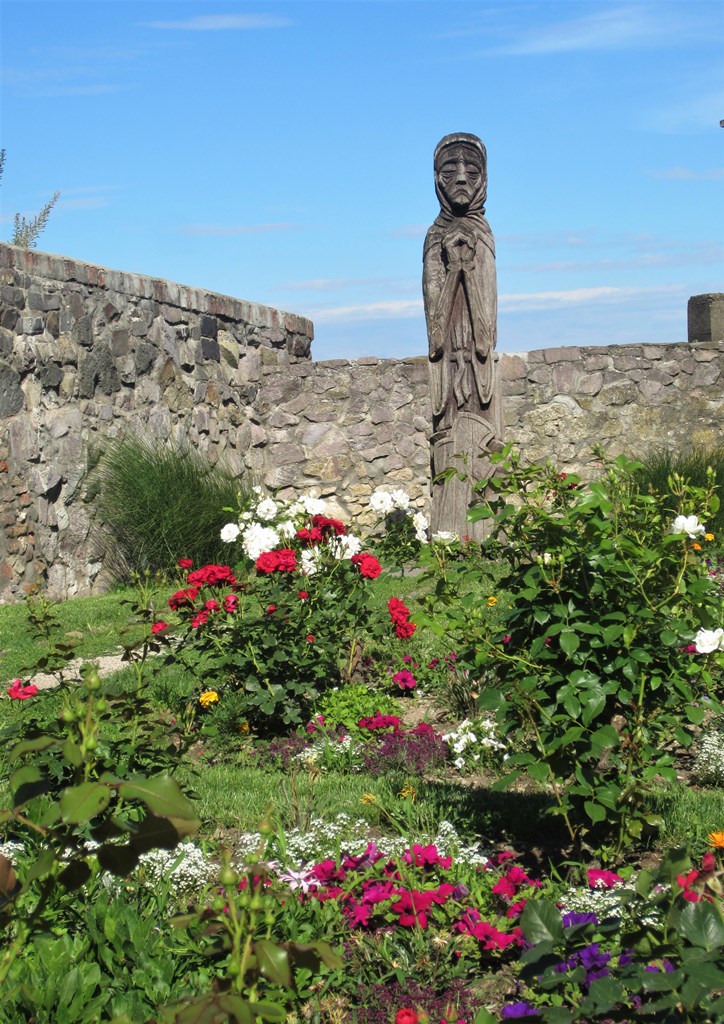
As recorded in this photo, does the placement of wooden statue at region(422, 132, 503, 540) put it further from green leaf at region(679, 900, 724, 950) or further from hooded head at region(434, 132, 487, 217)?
green leaf at region(679, 900, 724, 950)

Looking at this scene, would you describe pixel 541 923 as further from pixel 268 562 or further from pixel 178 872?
pixel 268 562

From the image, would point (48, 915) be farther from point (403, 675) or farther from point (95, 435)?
point (95, 435)

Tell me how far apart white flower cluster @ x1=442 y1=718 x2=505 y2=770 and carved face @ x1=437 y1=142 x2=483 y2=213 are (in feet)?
15.1

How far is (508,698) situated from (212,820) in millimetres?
1130

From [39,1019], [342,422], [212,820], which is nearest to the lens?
[39,1019]

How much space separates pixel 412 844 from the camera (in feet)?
10.7

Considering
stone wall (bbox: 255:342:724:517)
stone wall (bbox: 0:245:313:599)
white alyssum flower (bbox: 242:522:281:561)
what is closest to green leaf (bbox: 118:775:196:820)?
white alyssum flower (bbox: 242:522:281:561)

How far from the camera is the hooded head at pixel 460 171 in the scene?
25.4 feet

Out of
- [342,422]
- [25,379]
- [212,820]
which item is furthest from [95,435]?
[212,820]

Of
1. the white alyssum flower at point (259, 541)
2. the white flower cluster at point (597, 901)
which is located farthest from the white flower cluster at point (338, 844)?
the white alyssum flower at point (259, 541)

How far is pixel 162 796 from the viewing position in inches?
61.0

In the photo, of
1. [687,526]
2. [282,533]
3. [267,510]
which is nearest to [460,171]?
[267,510]

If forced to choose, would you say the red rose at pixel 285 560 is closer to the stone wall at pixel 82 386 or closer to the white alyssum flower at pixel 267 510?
the white alyssum flower at pixel 267 510

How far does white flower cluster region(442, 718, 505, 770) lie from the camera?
4.14 metres
